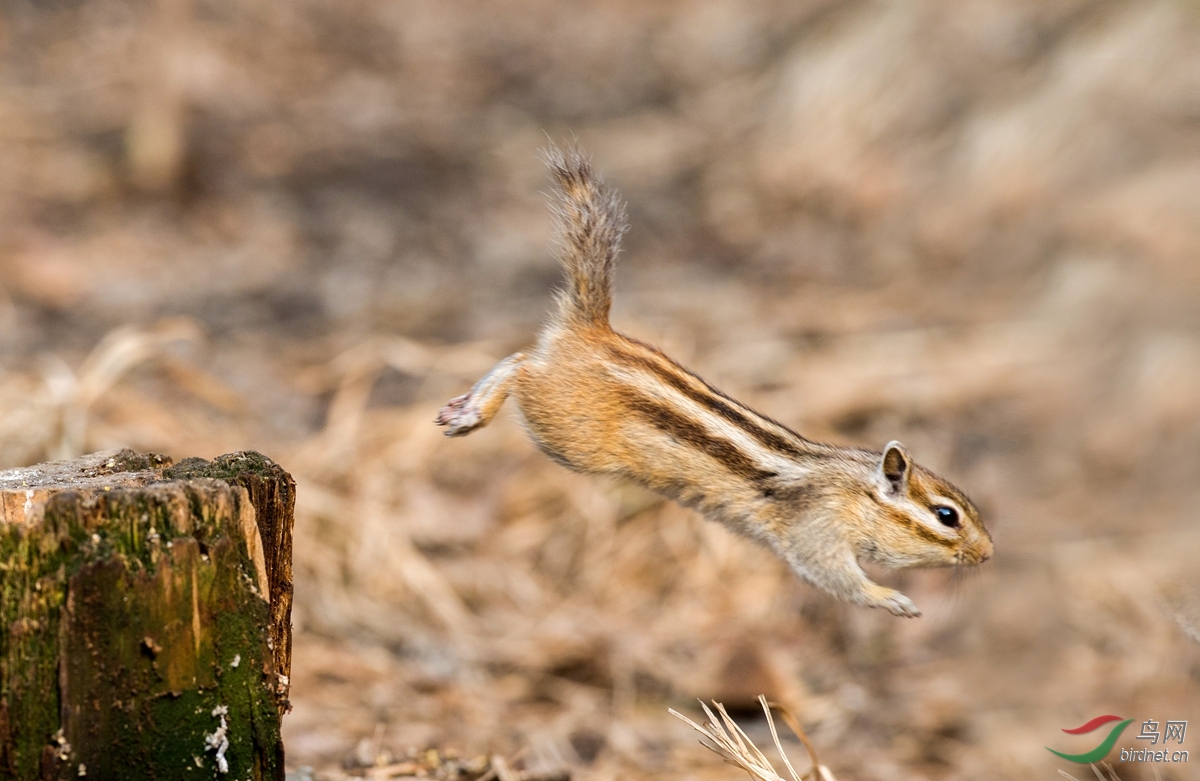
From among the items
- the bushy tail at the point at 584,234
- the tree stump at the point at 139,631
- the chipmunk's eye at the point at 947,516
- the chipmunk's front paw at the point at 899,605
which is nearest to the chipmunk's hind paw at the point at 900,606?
the chipmunk's front paw at the point at 899,605

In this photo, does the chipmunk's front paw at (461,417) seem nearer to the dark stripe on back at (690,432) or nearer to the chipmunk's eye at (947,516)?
the dark stripe on back at (690,432)

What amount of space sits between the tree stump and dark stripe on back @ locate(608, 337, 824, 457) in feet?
3.66

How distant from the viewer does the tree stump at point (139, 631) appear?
1987mm

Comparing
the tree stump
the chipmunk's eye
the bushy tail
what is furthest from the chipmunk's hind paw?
the tree stump

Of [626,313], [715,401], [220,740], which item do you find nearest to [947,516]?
[715,401]

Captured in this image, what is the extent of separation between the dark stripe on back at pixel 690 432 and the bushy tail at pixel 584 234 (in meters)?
0.31

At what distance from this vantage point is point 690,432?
292cm

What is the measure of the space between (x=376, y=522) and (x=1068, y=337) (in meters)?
4.03

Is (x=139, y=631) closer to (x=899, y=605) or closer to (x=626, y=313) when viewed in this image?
(x=899, y=605)

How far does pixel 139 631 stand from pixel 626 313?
18.7 feet

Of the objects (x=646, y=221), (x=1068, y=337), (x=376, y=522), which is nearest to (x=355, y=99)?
(x=646, y=221)

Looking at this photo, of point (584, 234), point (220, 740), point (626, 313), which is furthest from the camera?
point (626, 313)

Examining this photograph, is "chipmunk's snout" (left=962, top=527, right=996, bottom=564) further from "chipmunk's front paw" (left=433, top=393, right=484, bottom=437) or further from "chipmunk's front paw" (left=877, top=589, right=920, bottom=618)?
"chipmunk's front paw" (left=433, top=393, right=484, bottom=437)

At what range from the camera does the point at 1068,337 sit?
22.2 feet
